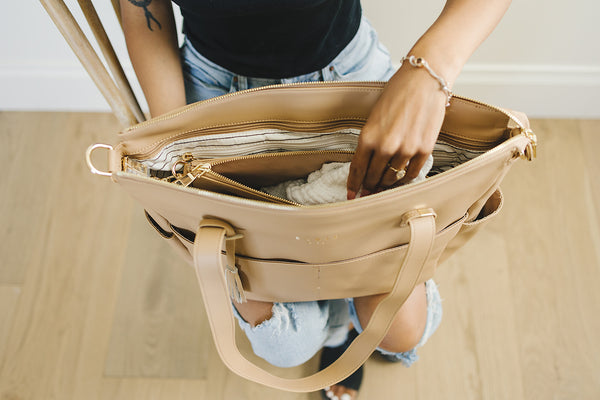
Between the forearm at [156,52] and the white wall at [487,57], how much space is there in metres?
0.46

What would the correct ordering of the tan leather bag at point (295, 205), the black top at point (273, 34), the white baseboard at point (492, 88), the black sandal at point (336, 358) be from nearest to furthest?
the tan leather bag at point (295, 205), the black top at point (273, 34), the black sandal at point (336, 358), the white baseboard at point (492, 88)

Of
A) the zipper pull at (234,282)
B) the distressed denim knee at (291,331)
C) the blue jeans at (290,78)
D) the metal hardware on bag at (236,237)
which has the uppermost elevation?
the blue jeans at (290,78)

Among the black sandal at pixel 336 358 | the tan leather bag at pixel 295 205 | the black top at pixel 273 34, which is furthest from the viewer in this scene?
the black sandal at pixel 336 358

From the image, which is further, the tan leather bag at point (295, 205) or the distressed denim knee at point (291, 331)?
the distressed denim knee at point (291, 331)

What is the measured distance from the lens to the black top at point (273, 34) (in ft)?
2.07

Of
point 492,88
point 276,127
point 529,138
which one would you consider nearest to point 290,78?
point 276,127

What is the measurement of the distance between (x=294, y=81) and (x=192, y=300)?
646mm

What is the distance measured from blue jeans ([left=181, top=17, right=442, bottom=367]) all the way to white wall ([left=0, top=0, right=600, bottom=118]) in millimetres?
347

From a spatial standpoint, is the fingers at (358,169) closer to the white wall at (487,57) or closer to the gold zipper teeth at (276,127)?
Result: the gold zipper teeth at (276,127)

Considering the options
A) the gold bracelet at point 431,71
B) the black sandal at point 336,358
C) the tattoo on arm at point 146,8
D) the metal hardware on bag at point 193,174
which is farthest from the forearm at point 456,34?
the black sandal at point 336,358

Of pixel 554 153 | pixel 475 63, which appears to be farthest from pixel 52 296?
pixel 554 153

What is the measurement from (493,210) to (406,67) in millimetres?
288

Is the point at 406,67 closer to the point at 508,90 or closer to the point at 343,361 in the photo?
the point at 343,361

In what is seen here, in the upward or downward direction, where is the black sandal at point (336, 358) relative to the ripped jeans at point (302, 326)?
downward
